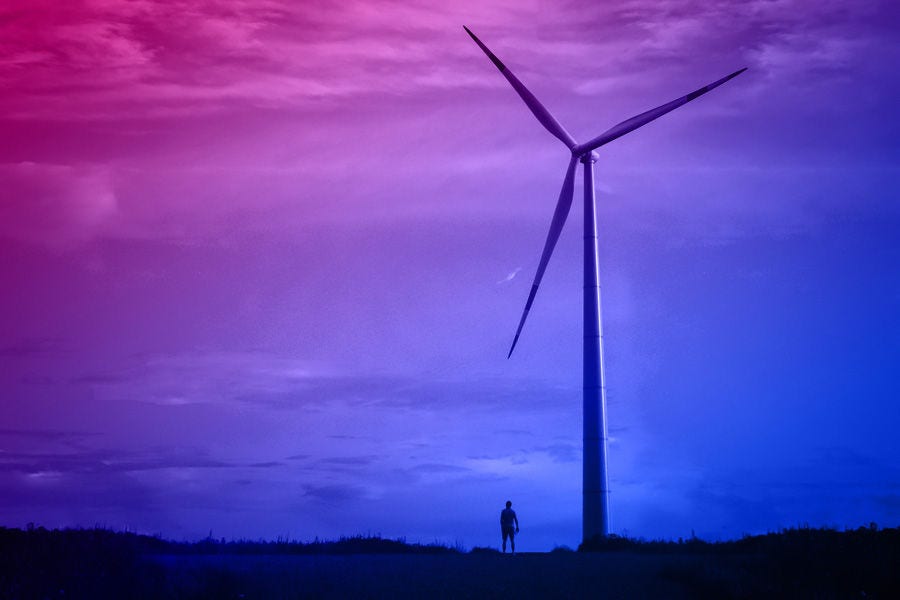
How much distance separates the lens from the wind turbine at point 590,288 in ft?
148

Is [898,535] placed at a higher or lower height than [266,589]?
higher

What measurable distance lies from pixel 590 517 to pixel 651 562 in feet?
43.9

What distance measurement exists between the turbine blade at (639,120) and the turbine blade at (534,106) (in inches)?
36.2

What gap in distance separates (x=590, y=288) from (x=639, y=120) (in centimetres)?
892

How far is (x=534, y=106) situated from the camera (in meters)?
54.0

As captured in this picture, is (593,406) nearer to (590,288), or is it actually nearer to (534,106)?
(590,288)

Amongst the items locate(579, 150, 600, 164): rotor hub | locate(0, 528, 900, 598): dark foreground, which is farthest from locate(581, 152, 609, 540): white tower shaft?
locate(0, 528, 900, 598): dark foreground

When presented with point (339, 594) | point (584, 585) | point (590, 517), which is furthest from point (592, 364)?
point (339, 594)

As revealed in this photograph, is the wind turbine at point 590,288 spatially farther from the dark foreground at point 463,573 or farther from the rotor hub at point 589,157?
the dark foreground at point 463,573

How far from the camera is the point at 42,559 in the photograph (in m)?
28.5

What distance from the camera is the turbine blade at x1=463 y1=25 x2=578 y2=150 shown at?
53406 millimetres

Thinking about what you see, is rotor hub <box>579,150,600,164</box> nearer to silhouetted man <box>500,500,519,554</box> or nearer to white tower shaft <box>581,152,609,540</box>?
white tower shaft <box>581,152,609,540</box>

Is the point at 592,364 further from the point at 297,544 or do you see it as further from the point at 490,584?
the point at 490,584

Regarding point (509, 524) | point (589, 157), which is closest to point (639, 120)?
point (589, 157)
